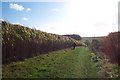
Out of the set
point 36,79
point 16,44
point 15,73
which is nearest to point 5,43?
point 16,44

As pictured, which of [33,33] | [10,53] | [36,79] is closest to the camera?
[36,79]

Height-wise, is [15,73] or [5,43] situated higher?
[5,43]

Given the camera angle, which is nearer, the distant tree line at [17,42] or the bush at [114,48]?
the bush at [114,48]

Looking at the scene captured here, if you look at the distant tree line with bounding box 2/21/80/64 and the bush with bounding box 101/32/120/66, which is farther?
the distant tree line with bounding box 2/21/80/64

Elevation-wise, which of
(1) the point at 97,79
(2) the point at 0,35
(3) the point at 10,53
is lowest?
(1) the point at 97,79

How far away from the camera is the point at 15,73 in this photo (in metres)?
16.0

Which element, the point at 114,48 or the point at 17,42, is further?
the point at 17,42

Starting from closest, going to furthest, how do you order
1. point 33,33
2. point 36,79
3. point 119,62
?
point 36,79
point 119,62
point 33,33

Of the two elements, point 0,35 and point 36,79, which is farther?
point 0,35

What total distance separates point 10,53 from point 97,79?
9.28 metres

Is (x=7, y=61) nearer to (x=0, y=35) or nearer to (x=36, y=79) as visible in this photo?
(x=0, y=35)

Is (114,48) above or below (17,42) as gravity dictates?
below

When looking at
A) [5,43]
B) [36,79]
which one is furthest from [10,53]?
[36,79]

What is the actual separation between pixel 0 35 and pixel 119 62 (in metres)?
9.85
